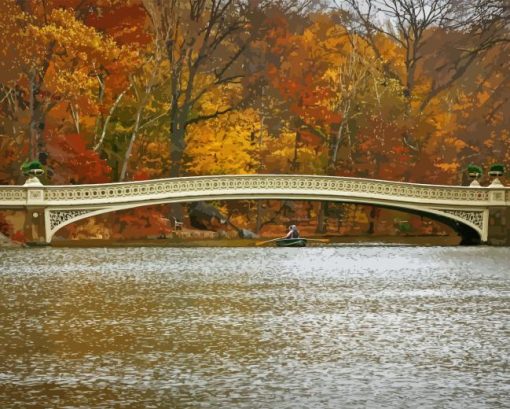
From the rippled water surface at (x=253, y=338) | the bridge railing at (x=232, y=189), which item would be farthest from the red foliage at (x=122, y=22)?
the rippled water surface at (x=253, y=338)

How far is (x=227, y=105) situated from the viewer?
5219 cm

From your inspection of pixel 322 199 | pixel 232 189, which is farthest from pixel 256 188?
pixel 322 199

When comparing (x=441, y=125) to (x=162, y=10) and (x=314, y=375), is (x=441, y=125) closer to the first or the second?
(x=162, y=10)

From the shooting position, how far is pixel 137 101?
4525 cm

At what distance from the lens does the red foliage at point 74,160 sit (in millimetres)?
41000

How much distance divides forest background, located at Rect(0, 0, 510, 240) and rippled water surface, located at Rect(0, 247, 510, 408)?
16635 millimetres

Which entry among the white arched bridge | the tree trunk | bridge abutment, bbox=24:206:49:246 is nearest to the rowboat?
the white arched bridge

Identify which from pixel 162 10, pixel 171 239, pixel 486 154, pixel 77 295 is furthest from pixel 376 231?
pixel 77 295

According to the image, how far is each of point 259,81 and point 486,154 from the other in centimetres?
993

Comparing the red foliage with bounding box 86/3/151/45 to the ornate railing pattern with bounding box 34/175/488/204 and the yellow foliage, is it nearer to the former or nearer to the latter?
the yellow foliage

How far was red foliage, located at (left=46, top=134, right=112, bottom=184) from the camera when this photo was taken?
41000mm

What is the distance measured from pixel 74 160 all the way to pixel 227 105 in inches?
488

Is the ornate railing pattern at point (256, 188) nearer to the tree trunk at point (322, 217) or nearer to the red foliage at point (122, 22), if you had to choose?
the red foliage at point (122, 22)

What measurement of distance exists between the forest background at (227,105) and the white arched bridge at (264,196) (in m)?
2.60
